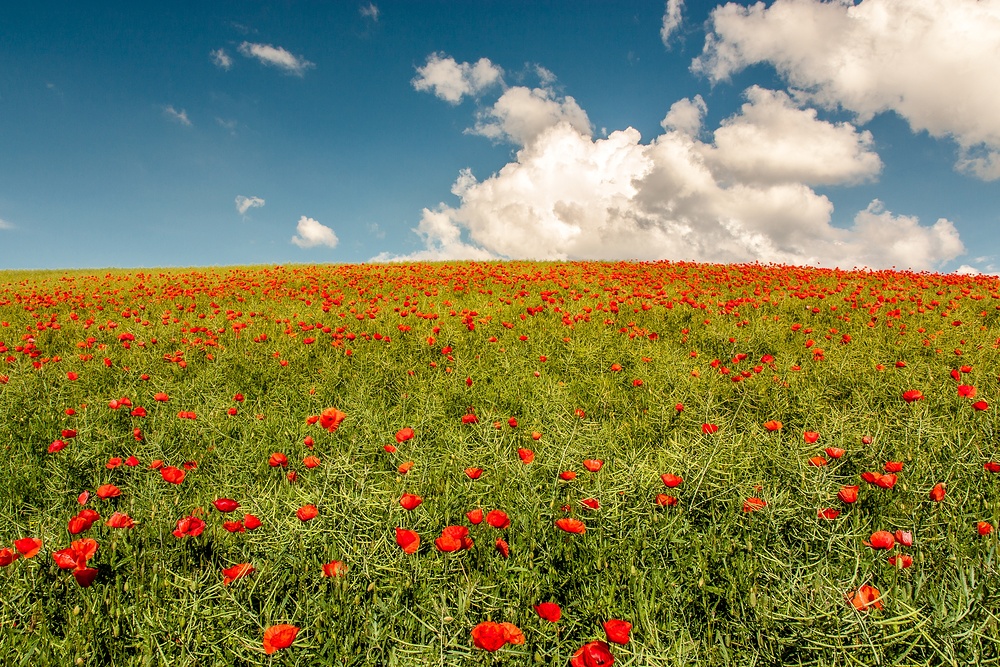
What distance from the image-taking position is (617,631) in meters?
1.52

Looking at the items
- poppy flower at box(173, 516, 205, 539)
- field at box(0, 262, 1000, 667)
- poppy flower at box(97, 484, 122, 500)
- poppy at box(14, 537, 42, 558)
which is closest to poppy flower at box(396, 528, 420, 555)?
field at box(0, 262, 1000, 667)

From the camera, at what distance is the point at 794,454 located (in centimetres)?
266

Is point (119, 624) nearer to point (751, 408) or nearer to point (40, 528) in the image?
point (40, 528)

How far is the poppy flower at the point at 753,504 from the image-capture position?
2.13 m

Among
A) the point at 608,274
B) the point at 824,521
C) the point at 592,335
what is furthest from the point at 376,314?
the point at 608,274

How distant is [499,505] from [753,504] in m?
1.09

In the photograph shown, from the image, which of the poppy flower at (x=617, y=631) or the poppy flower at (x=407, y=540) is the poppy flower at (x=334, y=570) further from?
the poppy flower at (x=617, y=631)

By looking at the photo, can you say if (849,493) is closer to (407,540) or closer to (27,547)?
(407,540)

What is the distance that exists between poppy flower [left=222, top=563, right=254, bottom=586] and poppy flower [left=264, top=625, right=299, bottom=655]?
361mm

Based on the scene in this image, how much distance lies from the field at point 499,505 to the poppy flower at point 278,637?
0.04ft

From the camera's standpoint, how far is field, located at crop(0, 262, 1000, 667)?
5.62ft

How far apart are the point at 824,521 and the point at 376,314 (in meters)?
5.51

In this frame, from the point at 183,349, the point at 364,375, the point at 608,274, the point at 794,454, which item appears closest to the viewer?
the point at 794,454

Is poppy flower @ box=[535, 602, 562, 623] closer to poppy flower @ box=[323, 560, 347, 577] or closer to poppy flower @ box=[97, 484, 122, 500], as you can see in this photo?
poppy flower @ box=[323, 560, 347, 577]
